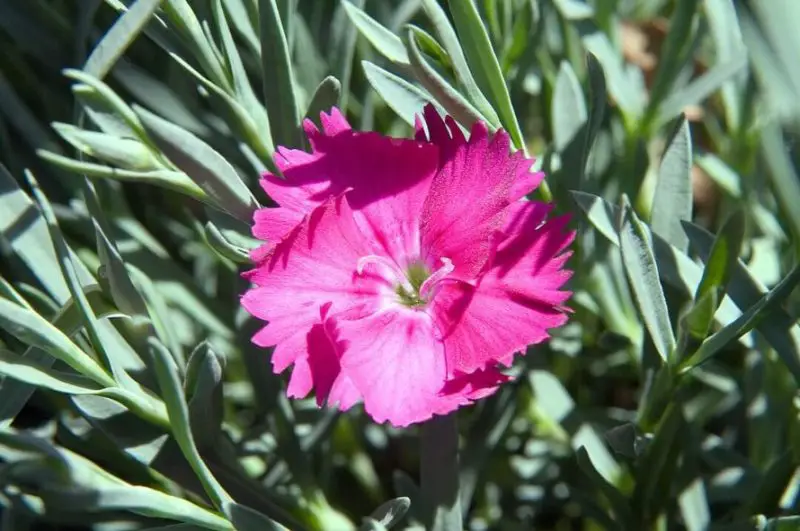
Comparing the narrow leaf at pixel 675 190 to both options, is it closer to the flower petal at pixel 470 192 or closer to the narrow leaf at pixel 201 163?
the flower petal at pixel 470 192

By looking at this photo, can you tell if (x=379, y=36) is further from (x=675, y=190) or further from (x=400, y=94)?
(x=675, y=190)

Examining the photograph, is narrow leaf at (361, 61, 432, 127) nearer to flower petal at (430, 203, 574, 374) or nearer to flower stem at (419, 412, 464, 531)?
flower petal at (430, 203, 574, 374)

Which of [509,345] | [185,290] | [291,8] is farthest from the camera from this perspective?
[185,290]

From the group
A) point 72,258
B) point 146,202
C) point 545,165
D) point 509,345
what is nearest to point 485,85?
point 545,165

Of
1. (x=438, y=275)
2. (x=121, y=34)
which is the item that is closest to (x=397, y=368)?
(x=438, y=275)

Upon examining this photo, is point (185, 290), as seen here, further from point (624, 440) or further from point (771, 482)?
point (771, 482)

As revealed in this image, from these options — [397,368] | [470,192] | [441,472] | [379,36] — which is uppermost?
[379,36]

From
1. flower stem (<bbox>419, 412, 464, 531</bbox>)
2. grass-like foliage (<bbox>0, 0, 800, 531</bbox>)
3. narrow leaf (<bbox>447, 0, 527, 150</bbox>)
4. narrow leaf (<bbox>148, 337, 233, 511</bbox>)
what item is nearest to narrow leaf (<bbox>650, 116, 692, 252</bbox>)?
grass-like foliage (<bbox>0, 0, 800, 531</bbox>)
